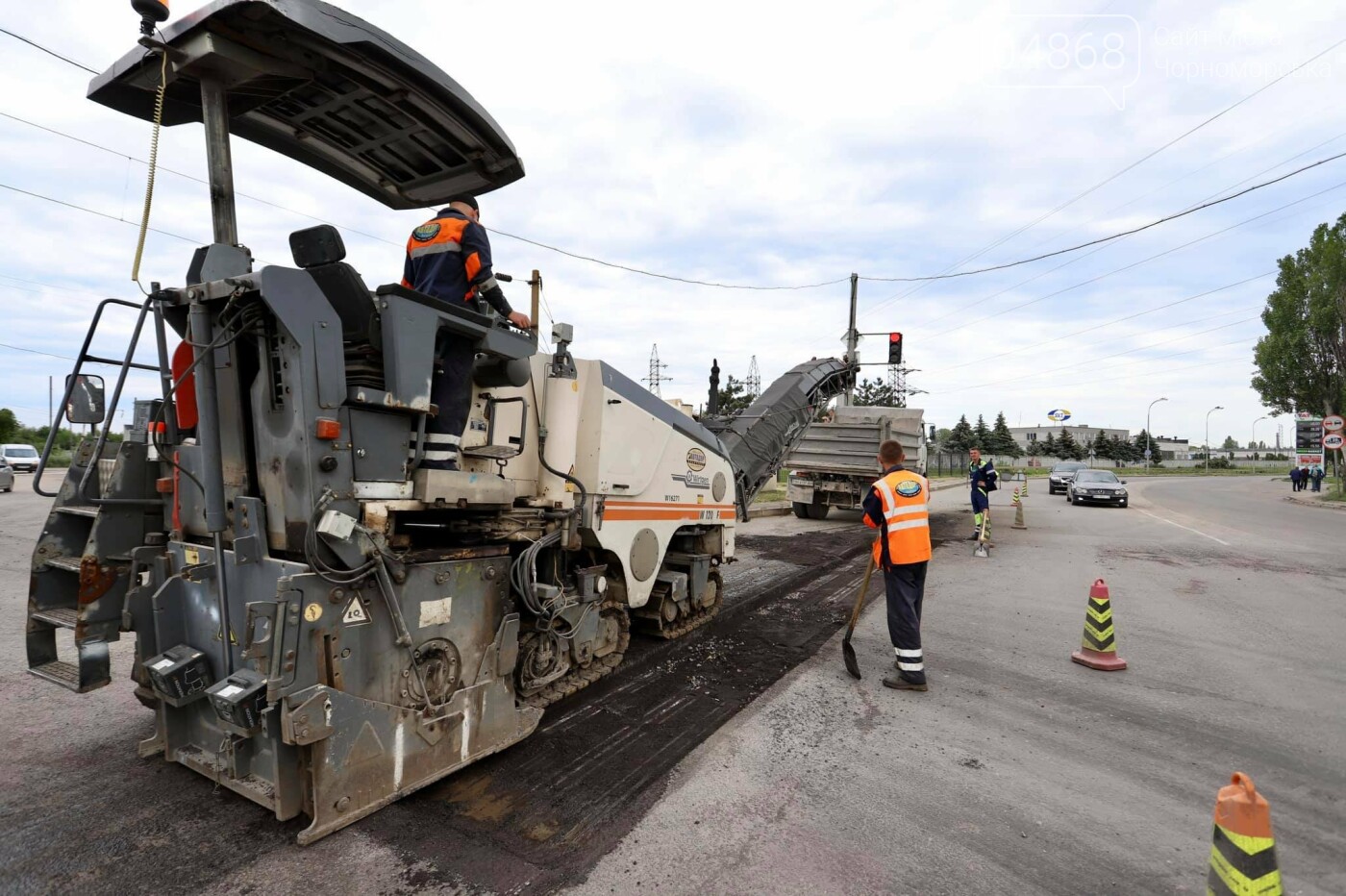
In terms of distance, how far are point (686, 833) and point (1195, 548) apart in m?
12.4

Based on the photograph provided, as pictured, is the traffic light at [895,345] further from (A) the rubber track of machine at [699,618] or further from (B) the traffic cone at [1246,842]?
(B) the traffic cone at [1246,842]

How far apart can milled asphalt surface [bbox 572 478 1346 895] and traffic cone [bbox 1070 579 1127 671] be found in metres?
0.13

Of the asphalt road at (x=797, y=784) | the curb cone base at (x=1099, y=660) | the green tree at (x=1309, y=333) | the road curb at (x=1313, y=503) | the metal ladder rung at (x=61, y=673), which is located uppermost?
the green tree at (x=1309, y=333)

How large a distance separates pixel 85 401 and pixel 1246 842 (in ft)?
16.3

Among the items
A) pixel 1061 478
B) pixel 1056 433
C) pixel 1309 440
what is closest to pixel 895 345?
pixel 1061 478

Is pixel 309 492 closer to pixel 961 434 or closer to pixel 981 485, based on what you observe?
pixel 981 485

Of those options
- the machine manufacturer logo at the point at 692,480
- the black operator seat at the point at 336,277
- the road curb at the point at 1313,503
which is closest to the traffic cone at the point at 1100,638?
the machine manufacturer logo at the point at 692,480

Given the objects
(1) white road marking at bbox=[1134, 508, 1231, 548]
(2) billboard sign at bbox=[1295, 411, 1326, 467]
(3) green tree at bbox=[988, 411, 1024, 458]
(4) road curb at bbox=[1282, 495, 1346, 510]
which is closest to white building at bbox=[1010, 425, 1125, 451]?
(3) green tree at bbox=[988, 411, 1024, 458]

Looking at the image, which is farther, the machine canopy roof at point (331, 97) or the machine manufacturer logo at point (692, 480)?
the machine manufacturer logo at point (692, 480)

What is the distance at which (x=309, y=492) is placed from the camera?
9.22 feet

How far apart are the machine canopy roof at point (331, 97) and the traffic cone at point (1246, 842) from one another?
3.97 m

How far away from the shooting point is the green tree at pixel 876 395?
3309 cm

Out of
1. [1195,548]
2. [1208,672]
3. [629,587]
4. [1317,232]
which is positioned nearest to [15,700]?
[629,587]

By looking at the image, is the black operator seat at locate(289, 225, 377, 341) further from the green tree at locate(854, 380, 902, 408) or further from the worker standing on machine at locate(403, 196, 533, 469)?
the green tree at locate(854, 380, 902, 408)
